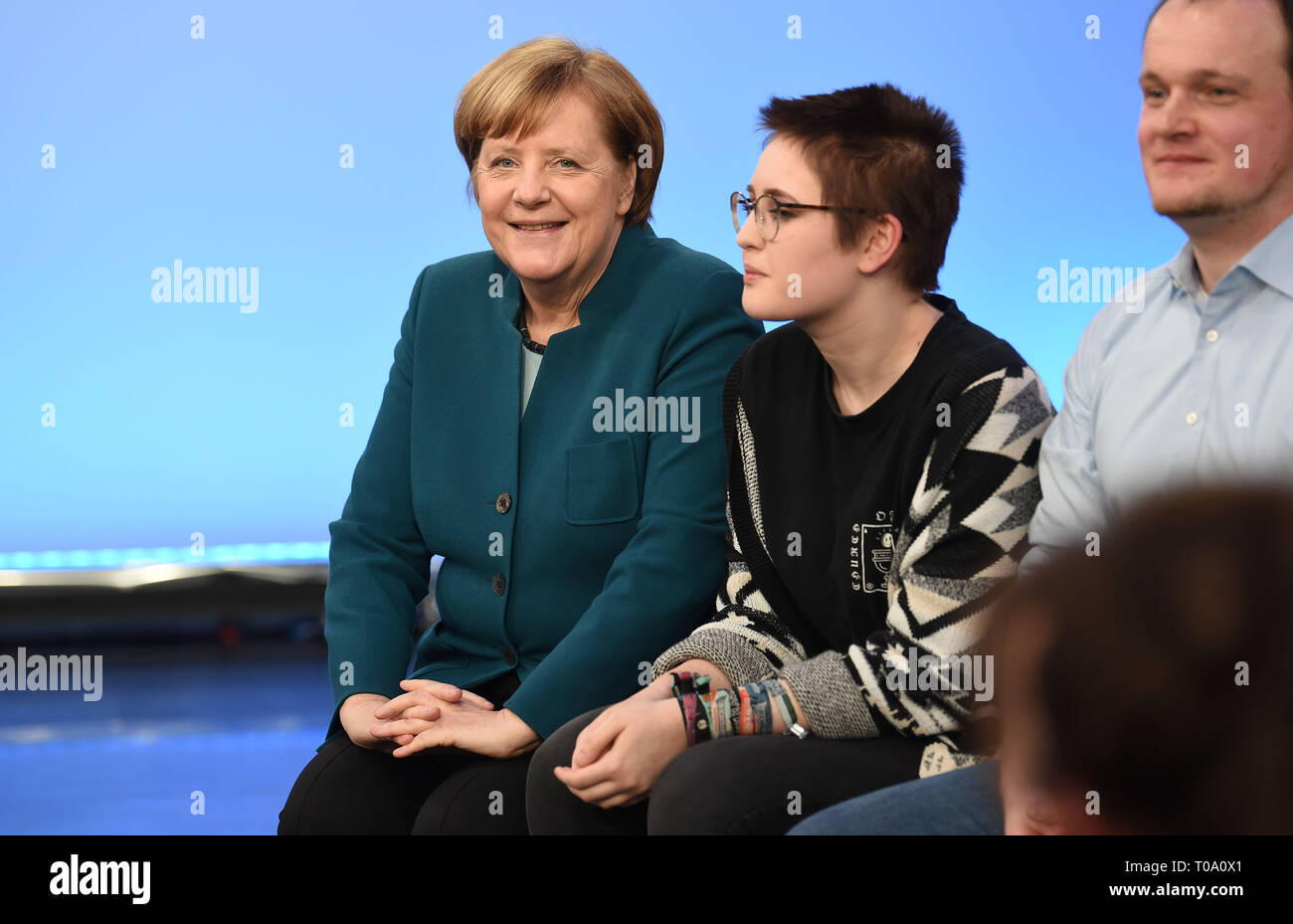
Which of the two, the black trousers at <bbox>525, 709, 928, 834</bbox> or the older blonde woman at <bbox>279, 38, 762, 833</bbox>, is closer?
the black trousers at <bbox>525, 709, 928, 834</bbox>

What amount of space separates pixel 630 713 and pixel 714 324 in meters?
0.61

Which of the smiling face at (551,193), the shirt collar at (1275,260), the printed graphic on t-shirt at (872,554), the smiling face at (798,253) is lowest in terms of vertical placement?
the printed graphic on t-shirt at (872,554)

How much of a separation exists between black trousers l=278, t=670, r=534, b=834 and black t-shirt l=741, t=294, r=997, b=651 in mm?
415

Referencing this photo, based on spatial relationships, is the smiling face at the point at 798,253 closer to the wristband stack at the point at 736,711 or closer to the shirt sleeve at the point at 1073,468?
the shirt sleeve at the point at 1073,468

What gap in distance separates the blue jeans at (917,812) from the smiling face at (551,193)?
87 cm

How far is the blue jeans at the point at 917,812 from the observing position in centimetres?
114

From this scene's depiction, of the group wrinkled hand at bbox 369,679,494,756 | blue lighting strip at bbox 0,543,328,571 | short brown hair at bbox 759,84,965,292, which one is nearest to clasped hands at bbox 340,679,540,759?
wrinkled hand at bbox 369,679,494,756

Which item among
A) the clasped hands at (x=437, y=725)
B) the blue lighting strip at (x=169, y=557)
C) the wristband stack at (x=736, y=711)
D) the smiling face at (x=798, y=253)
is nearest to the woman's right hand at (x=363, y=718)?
the clasped hands at (x=437, y=725)

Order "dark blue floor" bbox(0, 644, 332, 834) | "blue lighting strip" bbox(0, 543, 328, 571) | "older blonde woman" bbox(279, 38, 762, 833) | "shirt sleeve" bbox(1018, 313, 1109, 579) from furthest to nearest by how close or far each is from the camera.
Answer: "blue lighting strip" bbox(0, 543, 328, 571) < "dark blue floor" bbox(0, 644, 332, 834) < "older blonde woman" bbox(279, 38, 762, 833) < "shirt sleeve" bbox(1018, 313, 1109, 579)

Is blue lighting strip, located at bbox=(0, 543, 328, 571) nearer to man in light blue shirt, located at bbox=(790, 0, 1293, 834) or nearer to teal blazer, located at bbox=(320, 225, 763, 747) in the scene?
teal blazer, located at bbox=(320, 225, 763, 747)

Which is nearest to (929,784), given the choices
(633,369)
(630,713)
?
(630,713)

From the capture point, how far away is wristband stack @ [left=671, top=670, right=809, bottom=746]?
54.1 inches

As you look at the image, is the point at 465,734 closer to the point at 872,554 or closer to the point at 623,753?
the point at 623,753
